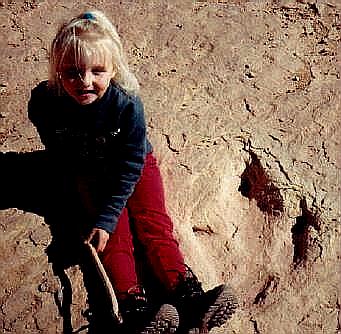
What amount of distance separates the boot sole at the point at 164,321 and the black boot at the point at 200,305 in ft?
0.35

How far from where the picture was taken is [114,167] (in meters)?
2.26

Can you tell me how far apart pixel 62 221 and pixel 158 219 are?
419 mm

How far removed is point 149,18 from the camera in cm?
330

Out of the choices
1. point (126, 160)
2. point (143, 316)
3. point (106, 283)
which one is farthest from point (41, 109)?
point (143, 316)

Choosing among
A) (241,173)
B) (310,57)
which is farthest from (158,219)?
(310,57)

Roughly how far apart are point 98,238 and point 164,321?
0.36 meters

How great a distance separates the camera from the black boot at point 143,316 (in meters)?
1.93

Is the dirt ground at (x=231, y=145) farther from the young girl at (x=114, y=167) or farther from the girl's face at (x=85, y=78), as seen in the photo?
the girl's face at (x=85, y=78)

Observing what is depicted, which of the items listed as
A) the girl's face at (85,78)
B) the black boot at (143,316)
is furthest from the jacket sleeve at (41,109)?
the black boot at (143,316)

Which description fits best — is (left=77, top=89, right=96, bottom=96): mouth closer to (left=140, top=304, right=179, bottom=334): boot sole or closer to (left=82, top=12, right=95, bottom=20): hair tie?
(left=82, top=12, right=95, bottom=20): hair tie

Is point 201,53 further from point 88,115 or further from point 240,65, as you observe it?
point 88,115

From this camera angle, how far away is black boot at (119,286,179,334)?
193 cm

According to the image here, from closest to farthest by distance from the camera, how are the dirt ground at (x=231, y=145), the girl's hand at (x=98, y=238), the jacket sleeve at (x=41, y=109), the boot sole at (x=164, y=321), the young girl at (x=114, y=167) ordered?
1. the boot sole at (x=164, y=321)
2. the young girl at (x=114, y=167)
3. the girl's hand at (x=98, y=238)
4. the jacket sleeve at (x=41, y=109)
5. the dirt ground at (x=231, y=145)

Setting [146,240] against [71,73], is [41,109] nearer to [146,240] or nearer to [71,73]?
[71,73]
